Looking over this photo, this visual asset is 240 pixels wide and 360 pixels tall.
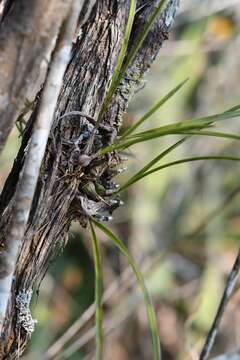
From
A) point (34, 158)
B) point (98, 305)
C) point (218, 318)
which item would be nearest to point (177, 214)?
point (218, 318)

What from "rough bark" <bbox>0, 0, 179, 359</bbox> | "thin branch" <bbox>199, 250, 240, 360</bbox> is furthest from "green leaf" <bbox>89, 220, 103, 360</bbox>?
"thin branch" <bbox>199, 250, 240, 360</bbox>

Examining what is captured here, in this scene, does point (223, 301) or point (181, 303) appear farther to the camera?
point (181, 303)

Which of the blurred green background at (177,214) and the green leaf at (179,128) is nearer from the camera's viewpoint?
the green leaf at (179,128)

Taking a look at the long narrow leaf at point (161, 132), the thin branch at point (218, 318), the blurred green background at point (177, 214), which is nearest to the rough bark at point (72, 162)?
the long narrow leaf at point (161, 132)

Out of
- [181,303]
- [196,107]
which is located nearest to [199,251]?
[181,303]

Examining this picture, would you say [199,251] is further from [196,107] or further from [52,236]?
[52,236]

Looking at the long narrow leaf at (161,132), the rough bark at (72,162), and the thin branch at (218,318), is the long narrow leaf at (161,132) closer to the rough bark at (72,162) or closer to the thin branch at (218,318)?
the rough bark at (72,162)

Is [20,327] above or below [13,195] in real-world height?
below

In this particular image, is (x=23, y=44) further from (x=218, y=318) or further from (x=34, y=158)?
(x=218, y=318)
